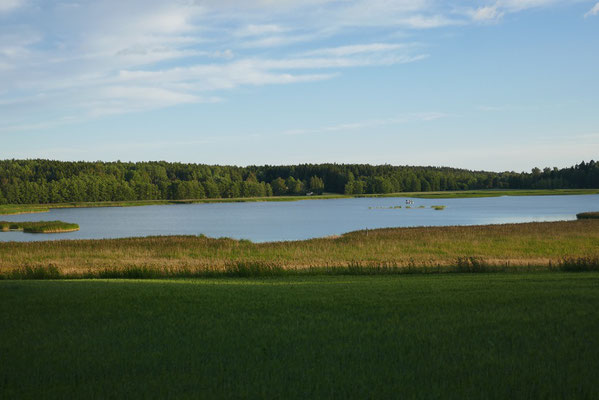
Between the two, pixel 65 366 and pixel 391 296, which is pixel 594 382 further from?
pixel 65 366

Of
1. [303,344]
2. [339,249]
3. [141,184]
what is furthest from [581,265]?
[141,184]

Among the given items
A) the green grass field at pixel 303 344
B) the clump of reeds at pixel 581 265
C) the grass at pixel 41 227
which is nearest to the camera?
the green grass field at pixel 303 344

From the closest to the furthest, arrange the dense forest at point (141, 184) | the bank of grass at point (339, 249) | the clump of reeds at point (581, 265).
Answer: the clump of reeds at point (581, 265) < the bank of grass at point (339, 249) < the dense forest at point (141, 184)

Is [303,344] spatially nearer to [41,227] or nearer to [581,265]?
[581,265]

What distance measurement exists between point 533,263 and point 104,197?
449 ft

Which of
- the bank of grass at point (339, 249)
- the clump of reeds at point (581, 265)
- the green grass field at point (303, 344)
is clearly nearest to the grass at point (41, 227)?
the bank of grass at point (339, 249)

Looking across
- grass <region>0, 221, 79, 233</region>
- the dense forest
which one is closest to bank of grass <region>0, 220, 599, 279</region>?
grass <region>0, 221, 79, 233</region>

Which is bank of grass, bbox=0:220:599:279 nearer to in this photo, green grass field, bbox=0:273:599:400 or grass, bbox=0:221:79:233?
green grass field, bbox=0:273:599:400

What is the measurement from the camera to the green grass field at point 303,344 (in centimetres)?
604

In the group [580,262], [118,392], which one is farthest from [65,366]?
[580,262]

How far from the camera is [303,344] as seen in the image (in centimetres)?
768

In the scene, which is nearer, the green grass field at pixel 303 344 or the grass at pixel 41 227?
the green grass field at pixel 303 344

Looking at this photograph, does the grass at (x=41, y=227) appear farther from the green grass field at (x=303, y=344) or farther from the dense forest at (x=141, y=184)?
the dense forest at (x=141, y=184)

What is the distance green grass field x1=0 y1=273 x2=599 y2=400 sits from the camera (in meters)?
6.04
